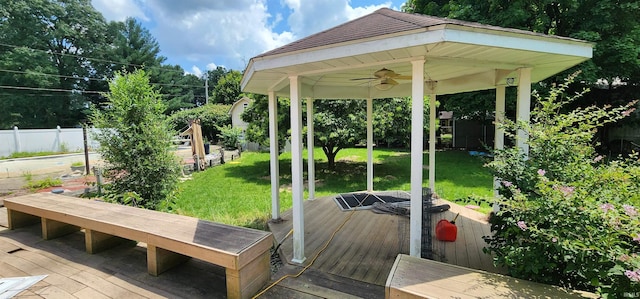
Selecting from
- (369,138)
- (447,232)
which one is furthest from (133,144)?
(447,232)

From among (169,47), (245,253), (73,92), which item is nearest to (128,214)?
(245,253)

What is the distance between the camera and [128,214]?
3303 mm

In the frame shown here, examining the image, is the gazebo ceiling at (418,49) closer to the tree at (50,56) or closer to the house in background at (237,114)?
the house in background at (237,114)

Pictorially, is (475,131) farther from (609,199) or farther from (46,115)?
(46,115)

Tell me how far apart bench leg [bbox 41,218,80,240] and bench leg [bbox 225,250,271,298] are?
3.04 metres

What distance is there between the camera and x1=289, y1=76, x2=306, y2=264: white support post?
3.21 meters

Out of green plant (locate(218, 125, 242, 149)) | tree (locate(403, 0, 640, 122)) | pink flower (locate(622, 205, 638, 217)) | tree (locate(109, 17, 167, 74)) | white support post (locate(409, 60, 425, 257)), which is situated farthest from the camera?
tree (locate(109, 17, 167, 74))

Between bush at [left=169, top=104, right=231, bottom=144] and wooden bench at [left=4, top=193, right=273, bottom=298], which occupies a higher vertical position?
bush at [left=169, top=104, right=231, bottom=144]

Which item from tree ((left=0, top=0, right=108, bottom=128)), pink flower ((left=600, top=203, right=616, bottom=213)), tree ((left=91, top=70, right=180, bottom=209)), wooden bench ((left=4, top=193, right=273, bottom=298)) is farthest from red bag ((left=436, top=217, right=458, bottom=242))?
tree ((left=0, top=0, right=108, bottom=128))

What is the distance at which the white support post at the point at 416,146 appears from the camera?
8.32 feet

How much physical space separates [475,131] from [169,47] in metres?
30.4

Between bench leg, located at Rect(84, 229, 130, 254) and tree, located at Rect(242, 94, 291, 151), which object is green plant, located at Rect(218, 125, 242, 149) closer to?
tree, located at Rect(242, 94, 291, 151)

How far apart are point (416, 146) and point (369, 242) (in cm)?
174

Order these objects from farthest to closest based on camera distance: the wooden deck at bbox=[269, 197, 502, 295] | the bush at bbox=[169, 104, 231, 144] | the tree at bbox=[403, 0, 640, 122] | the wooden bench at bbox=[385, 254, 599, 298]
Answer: the bush at bbox=[169, 104, 231, 144] → the tree at bbox=[403, 0, 640, 122] → the wooden deck at bbox=[269, 197, 502, 295] → the wooden bench at bbox=[385, 254, 599, 298]
